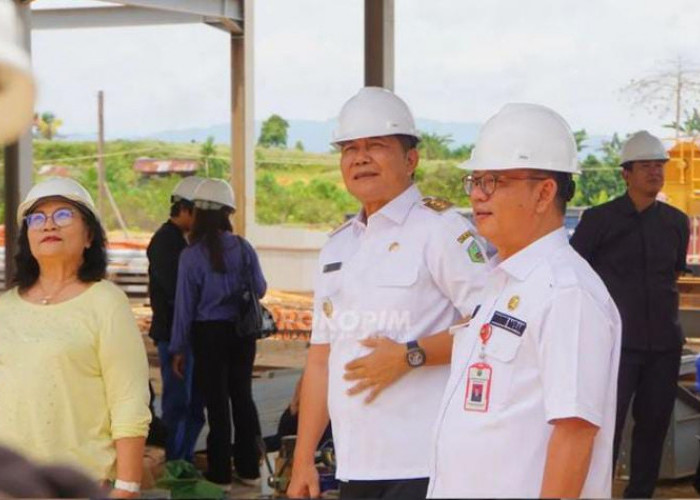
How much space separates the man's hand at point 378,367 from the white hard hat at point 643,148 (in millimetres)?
3662

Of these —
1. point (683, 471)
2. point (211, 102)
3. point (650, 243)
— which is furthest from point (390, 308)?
point (211, 102)

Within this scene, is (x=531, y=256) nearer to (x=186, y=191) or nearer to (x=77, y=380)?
(x=77, y=380)

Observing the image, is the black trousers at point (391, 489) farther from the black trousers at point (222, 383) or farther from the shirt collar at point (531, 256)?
the black trousers at point (222, 383)

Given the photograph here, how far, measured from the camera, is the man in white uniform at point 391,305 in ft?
11.8

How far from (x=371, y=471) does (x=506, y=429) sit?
938mm

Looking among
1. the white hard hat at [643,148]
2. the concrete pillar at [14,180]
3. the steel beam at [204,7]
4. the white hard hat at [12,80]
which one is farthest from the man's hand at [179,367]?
the white hard hat at [12,80]

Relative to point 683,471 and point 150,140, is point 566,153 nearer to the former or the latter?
point 683,471

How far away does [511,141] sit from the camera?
2941mm

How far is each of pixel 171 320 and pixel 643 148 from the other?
9.21ft

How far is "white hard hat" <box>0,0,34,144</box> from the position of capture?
1.04m

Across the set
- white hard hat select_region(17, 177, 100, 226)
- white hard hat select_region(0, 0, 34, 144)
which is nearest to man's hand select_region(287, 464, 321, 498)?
white hard hat select_region(17, 177, 100, 226)

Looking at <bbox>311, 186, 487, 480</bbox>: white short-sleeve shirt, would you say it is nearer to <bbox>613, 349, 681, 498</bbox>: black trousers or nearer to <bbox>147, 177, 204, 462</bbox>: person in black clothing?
<bbox>613, 349, 681, 498</bbox>: black trousers

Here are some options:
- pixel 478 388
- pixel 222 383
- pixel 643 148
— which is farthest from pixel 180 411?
pixel 478 388

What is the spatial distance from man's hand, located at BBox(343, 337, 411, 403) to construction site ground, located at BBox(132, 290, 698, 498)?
272 centimetres
